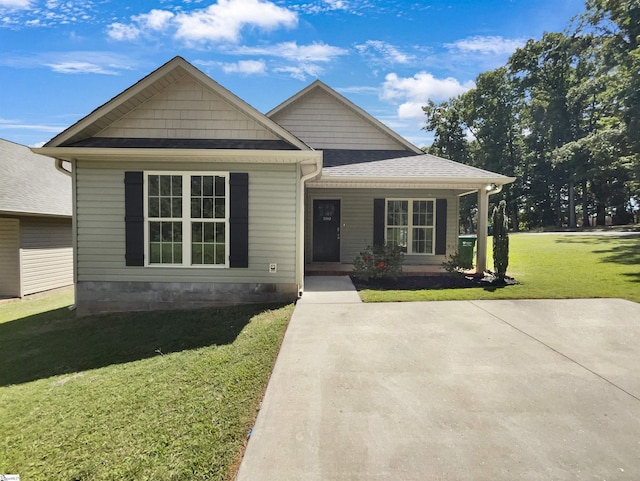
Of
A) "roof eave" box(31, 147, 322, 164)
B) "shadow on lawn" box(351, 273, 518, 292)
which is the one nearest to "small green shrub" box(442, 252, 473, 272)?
"shadow on lawn" box(351, 273, 518, 292)

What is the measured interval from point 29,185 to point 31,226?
1.67m

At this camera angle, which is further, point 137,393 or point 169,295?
point 169,295

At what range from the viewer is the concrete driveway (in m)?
Answer: 2.27

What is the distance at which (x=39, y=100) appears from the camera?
12.6m

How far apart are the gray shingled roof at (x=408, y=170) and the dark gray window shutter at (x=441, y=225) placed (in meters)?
1.24

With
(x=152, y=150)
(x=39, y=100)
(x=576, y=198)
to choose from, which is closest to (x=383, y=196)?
(x=152, y=150)

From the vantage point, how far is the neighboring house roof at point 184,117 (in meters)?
6.48

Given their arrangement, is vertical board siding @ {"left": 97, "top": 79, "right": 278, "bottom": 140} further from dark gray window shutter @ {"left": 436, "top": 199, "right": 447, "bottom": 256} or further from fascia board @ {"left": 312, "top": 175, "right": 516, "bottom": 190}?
dark gray window shutter @ {"left": 436, "top": 199, "right": 447, "bottom": 256}

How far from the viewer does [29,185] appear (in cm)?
1130

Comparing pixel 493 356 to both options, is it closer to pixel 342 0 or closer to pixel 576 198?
pixel 342 0

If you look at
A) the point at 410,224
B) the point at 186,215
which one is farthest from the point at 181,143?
the point at 410,224

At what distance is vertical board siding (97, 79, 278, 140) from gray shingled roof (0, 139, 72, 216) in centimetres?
583

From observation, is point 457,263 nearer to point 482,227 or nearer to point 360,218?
point 482,227

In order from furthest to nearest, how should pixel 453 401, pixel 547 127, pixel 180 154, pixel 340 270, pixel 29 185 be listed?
pixel 547 127, pixel 29 185, pixel 340 270, pixel 180 154, pixel 453 401
